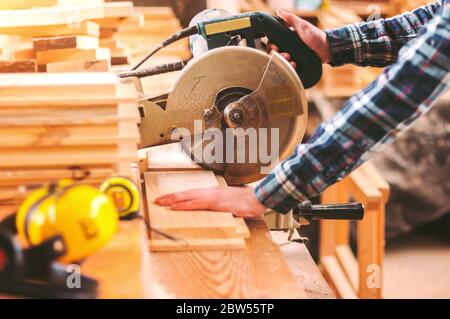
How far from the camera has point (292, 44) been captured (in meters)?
2.26

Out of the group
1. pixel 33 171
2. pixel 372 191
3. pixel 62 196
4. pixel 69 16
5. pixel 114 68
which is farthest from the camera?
pixel 372 191

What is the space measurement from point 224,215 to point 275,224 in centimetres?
38

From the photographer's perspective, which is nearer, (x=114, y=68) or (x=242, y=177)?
→ (x=242, y=177)

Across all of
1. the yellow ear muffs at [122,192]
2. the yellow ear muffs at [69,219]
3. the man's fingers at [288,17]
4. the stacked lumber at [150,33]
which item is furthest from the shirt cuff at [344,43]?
the stacked lumber at [150,33]

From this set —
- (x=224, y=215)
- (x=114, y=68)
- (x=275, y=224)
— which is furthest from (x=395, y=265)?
(x=224, y=215)

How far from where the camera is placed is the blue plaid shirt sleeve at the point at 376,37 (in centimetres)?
246

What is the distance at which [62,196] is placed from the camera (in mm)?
1271

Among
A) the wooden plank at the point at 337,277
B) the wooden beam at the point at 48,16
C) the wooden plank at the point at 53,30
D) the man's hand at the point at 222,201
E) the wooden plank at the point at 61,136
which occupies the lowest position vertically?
the wooden plank at the point at 337,277

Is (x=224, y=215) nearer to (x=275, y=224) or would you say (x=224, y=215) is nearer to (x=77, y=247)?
(x=275, y=224)

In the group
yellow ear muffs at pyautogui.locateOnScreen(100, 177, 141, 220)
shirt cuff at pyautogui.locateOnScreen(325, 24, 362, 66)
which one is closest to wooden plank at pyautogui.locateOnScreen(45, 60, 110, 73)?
shirt cuff at pyautogui.locateOnScreen(325, 24, 362, 66)

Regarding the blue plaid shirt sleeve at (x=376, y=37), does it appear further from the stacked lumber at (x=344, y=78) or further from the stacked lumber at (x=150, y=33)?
the stacked lumber at (x=344, y=78)

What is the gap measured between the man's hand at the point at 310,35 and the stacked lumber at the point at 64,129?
0.88m

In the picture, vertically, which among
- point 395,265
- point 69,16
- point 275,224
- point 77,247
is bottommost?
point 395,265

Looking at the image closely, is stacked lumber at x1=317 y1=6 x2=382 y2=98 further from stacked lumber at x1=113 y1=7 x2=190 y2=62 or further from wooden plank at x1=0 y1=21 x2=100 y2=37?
wooden plank at x1=0 y1=21 x2=100 y2=37
